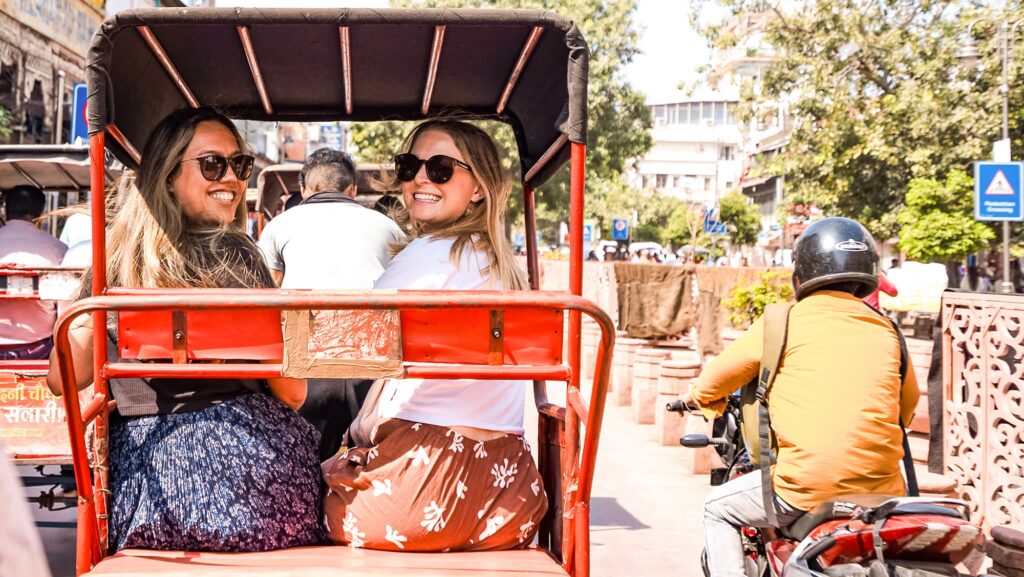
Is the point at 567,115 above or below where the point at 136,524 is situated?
above

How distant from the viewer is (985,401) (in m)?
5.63

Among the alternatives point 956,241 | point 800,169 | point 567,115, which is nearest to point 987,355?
point 567,115

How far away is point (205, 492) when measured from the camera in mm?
2893

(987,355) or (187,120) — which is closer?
(187,120)

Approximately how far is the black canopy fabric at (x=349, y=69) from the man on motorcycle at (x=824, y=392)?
1.03m

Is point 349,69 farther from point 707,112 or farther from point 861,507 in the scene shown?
point 707,112

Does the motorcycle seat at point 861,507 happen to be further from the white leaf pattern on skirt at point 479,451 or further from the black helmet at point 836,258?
the white leaf pattern on skirt at point 479,451

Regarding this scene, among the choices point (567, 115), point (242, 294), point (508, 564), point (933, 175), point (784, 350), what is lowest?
point (508, 564)

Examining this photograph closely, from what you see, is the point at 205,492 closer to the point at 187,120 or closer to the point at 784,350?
the point at 187,120

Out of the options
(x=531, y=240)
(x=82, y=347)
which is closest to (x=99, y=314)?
(x=82, y=347)

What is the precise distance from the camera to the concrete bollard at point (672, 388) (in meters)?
9.56

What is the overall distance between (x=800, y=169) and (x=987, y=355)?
17.7 meters

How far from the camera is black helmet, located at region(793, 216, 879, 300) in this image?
3.66 meters

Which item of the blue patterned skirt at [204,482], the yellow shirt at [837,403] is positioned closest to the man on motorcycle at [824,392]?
the yellow shirt at [837,403]
